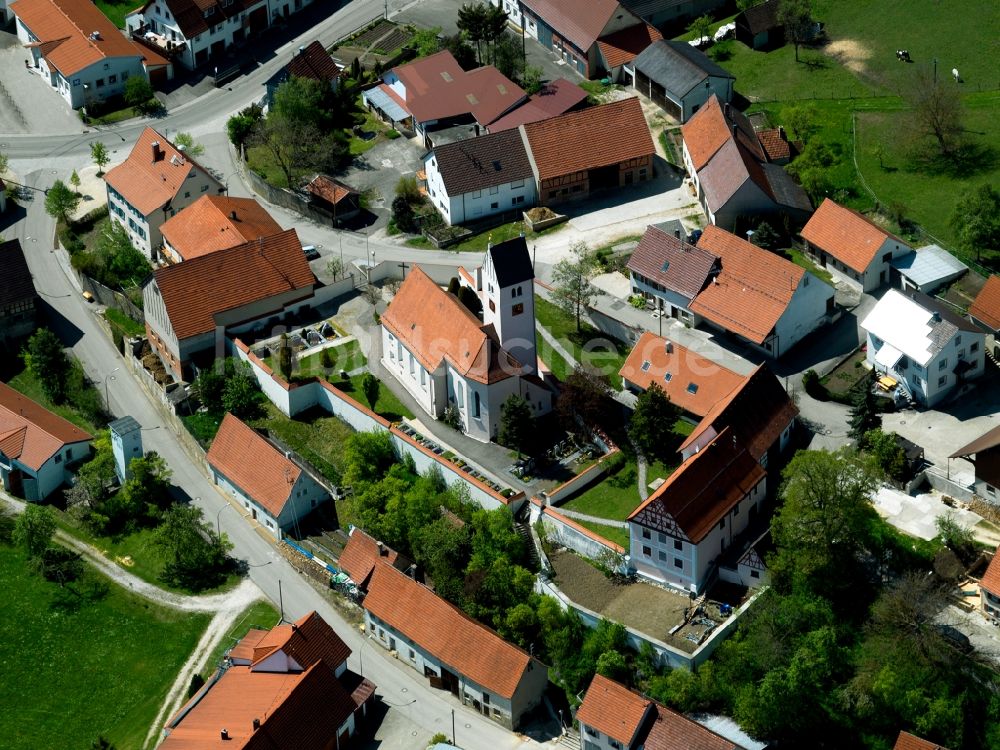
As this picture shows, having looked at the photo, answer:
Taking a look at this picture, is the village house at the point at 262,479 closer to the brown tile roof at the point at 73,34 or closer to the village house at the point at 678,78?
the village house at the point at 678,78

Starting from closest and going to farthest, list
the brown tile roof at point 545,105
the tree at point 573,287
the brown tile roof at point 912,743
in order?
the brown tile roof at point 912,743 → the tree at point 573,287 → the brown tile roof at point 545,105

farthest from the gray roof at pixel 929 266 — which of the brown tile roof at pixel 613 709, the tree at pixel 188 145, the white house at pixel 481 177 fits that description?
the tree at pixel 188 145

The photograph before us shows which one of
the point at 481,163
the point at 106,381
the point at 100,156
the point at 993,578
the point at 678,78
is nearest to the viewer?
the point at 993,578

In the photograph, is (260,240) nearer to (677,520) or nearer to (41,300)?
(41,300)

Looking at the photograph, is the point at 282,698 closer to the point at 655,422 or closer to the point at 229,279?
the point at 655,422

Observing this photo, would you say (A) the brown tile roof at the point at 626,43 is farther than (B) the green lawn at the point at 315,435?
Yes

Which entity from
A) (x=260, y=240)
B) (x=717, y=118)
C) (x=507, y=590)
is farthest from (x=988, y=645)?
(x=260, y=240)

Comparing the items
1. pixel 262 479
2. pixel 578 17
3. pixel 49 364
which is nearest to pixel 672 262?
pixel 262 479
